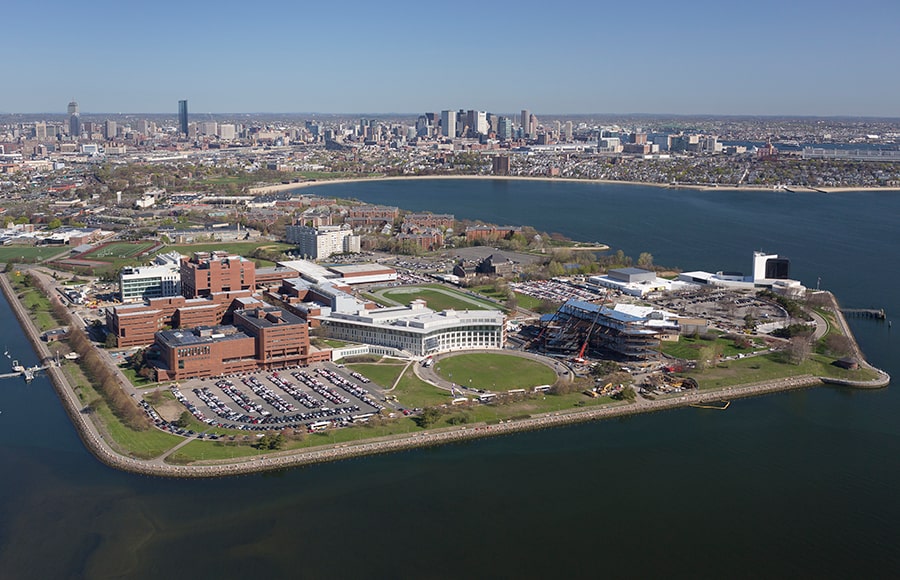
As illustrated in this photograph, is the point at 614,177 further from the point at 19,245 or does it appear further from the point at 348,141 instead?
the point at 19,245

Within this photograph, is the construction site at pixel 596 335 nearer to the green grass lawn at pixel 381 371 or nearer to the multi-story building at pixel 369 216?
the green grass lawn at pixel 381 371

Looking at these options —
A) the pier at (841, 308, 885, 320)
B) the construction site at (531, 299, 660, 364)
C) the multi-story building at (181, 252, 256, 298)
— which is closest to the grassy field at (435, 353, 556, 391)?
the construction site at (531, 299, 660, 364)

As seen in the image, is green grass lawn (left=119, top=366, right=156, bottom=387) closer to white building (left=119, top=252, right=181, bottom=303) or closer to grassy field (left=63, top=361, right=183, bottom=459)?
grassy field (left=63, top=361, right=183, bottom=459)

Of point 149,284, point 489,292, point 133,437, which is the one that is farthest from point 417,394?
point 149,284

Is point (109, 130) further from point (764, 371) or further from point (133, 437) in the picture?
point (764, 371)

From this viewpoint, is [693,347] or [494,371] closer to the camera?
[494,371]

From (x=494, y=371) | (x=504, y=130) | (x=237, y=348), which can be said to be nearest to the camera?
(x=237, y=348)
